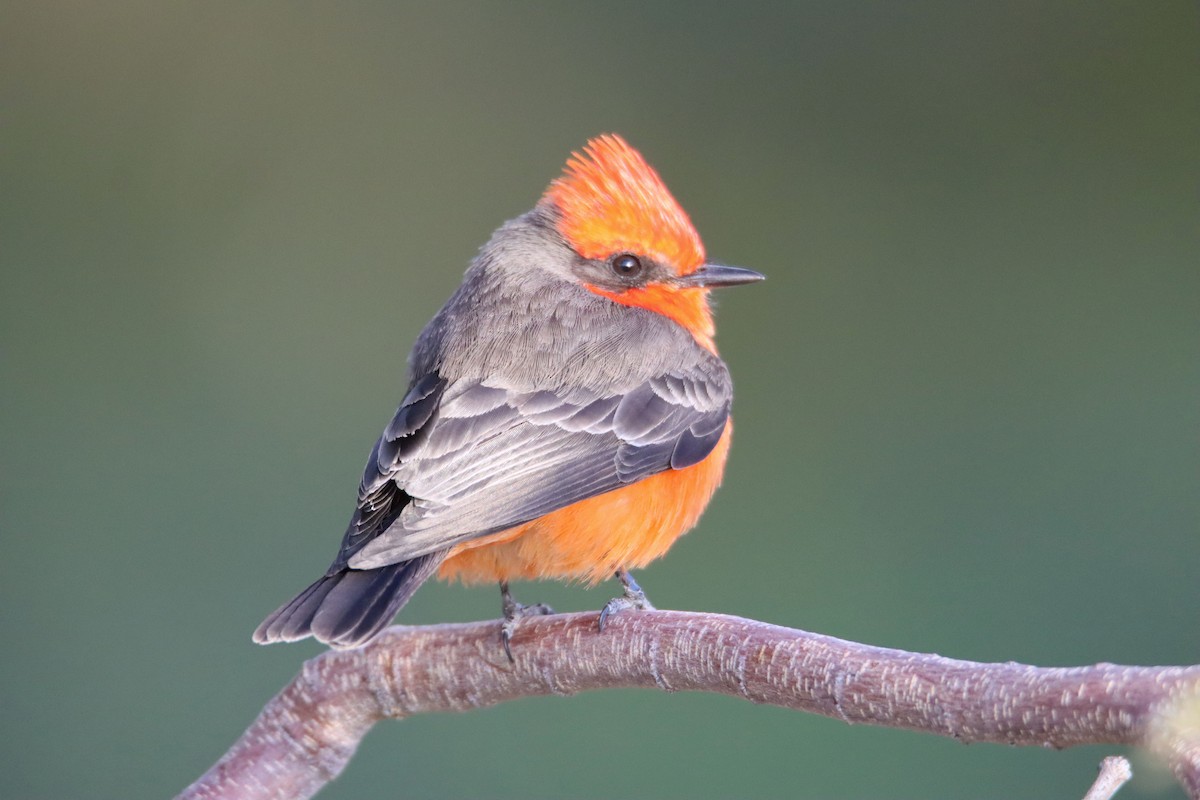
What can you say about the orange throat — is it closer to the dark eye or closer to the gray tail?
the dark eye

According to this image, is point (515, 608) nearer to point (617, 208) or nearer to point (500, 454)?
point (500, 454)

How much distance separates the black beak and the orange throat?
3cm

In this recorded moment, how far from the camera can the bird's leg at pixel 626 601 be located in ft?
6.96

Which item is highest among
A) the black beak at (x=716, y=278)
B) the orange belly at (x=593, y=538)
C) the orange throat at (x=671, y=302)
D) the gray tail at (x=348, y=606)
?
the black beak at (x=716, y=278)

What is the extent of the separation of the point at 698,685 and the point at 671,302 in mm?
1119

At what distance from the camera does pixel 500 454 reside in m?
2.28

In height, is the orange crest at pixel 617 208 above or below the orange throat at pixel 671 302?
above

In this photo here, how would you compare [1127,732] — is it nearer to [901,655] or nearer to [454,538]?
[901,655]

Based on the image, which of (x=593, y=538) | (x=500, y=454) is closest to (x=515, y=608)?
(x=593, y=538)

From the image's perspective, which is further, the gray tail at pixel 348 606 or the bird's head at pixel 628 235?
the bird's head at pixel 628 235

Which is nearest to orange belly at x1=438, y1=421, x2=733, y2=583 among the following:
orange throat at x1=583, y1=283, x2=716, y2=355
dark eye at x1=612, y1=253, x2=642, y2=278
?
orange throat at x1=583, y1=283, x2=716, y2=355

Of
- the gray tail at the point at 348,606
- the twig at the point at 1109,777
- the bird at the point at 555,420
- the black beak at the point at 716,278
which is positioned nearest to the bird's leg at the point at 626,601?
the bird at the point at 555,420

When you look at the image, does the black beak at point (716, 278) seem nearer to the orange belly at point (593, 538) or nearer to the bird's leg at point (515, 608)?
the orange belly at point (593, 538)

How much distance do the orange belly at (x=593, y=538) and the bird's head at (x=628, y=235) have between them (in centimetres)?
44
